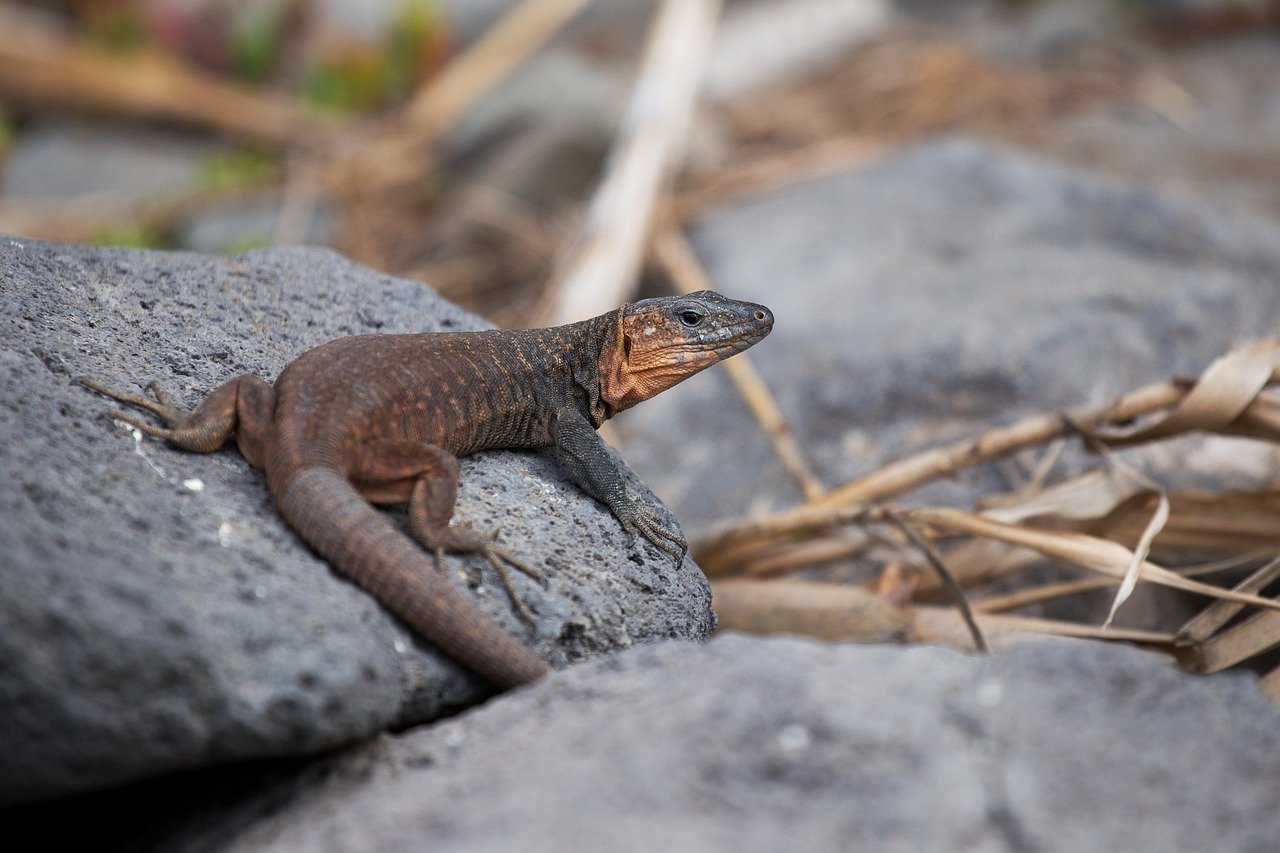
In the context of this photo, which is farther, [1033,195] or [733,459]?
[1033,195]

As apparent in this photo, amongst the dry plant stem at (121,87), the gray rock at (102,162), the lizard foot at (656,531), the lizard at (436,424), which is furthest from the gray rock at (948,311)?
the gray rock at (102,162)

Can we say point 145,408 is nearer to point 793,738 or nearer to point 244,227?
point 793,738

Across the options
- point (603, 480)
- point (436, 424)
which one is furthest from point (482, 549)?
point (603, 480)

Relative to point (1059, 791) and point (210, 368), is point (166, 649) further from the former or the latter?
point (1059, 791)

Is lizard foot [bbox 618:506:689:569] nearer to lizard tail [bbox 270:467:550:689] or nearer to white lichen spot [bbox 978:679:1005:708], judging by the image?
lizard tail [bbox 270:467:550:689]

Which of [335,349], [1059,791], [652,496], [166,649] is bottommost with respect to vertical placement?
[1059,791]

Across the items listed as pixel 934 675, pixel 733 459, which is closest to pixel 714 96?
pixel 733 459

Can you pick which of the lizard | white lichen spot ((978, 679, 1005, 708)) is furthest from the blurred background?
white lichen spot ((978, 679, 1005, 708))
